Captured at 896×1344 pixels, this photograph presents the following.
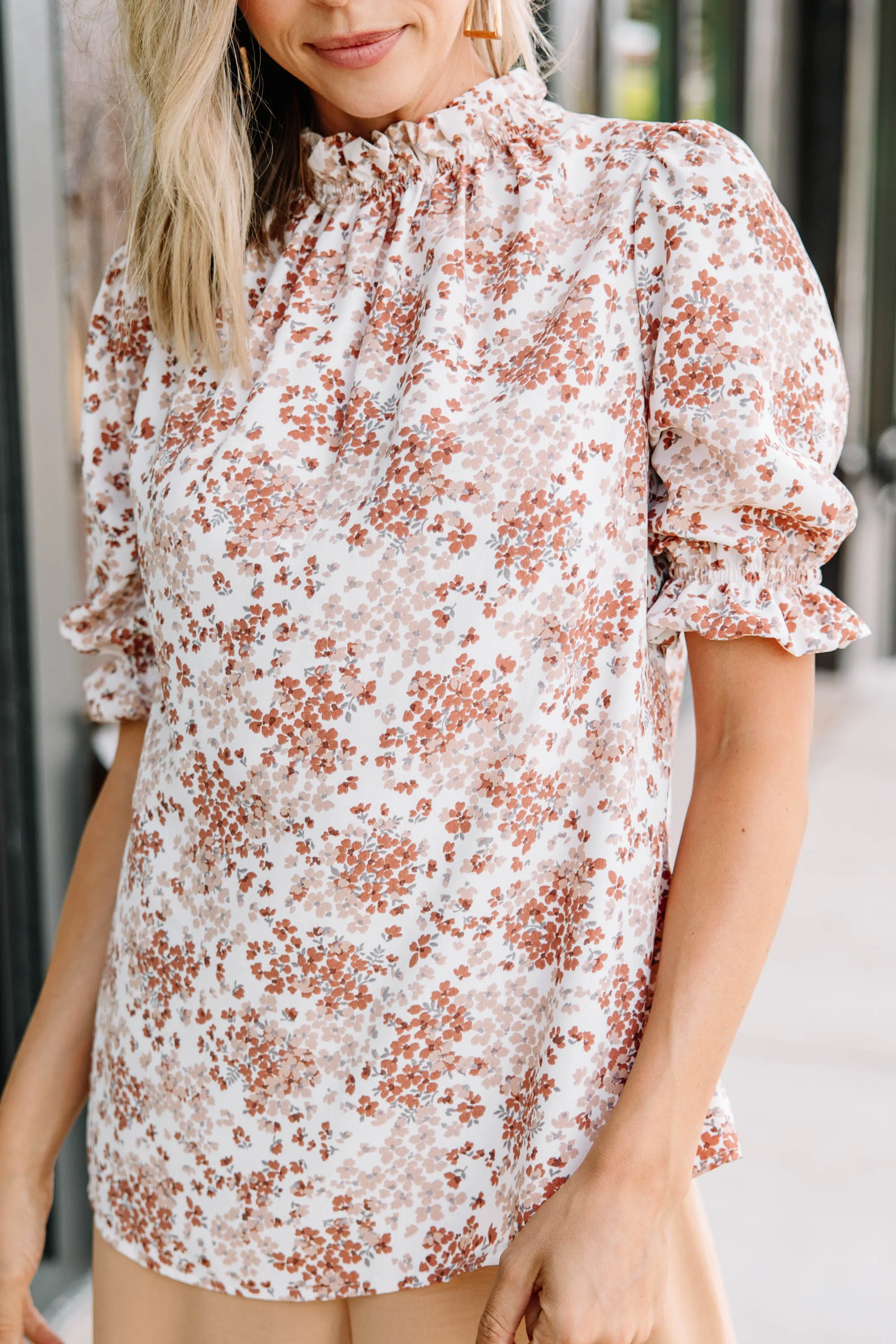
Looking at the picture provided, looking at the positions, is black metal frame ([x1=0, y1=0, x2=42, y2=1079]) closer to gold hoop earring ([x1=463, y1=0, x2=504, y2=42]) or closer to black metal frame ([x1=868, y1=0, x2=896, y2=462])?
gold hoop earring ([x1=463, y1=0, x2=504, y2=42])

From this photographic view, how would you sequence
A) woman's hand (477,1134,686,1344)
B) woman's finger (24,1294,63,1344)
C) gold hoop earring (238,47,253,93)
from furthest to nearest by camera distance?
woman's finger (24,1294,63,1344)
gold hoop earring (238,47,253,93)
woman's hand (477,1134,686,1344)

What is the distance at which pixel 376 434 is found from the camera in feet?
2.73

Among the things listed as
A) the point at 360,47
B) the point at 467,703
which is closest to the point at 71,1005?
the point at 467,703

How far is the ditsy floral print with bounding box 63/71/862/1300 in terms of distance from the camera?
773 mm

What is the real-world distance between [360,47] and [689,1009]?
633mm

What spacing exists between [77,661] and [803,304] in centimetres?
137

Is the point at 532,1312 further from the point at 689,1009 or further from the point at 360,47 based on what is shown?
the point at 360,47

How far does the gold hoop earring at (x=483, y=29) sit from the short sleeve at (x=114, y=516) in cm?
32

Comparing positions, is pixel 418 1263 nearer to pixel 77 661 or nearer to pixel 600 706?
pixel 600 706

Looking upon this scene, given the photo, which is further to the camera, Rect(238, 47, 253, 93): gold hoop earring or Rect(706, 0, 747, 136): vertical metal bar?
Rect(706, 0, 747, 136): vertical metal bar

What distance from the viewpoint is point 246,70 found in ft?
3.16

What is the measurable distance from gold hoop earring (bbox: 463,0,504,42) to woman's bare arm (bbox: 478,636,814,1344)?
0.44 metres

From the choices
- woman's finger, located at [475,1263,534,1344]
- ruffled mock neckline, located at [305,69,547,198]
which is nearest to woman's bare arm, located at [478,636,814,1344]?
woman's finger, located at [475,1263,534,1344]

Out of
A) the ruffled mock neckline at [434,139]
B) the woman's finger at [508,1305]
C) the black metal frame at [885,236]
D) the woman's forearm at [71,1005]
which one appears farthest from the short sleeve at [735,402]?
the black metal frame at [885,236]
